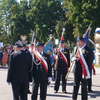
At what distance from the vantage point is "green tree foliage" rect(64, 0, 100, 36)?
45.6 metres

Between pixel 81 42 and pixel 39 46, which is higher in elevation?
pixel 81 42

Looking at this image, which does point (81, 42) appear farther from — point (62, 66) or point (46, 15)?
point (46, 15)

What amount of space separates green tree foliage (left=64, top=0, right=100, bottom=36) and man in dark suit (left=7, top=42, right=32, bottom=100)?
115 ft

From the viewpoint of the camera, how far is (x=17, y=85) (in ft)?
30.9

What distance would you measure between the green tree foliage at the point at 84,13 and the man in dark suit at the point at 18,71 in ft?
115

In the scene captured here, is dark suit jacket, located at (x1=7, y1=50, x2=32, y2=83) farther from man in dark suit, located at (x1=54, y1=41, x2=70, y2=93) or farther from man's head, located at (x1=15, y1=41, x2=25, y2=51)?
man in dark suit, located at (x1=54, y1=41, x2=70, y2=93)

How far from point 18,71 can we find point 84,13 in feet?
124

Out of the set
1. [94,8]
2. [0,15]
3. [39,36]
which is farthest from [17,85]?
[0,15]

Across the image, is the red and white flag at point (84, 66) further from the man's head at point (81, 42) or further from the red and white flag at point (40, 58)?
the red and white flag at point (40, 58)

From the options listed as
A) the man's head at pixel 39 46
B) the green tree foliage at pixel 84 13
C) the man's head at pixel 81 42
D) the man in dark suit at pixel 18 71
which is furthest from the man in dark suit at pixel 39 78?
the green tree foliage at pixel 84 13

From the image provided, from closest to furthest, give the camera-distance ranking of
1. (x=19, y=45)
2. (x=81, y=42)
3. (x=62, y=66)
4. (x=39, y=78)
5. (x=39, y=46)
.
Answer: (x=19, y=45) → (x=39, y=78) → (x=81, y=42) → (x=39, y=46) → (x=62, y=66)

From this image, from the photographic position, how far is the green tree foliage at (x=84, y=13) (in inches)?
1796

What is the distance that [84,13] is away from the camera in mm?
46625

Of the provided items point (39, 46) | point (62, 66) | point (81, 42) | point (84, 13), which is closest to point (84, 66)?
point (81, 42)
